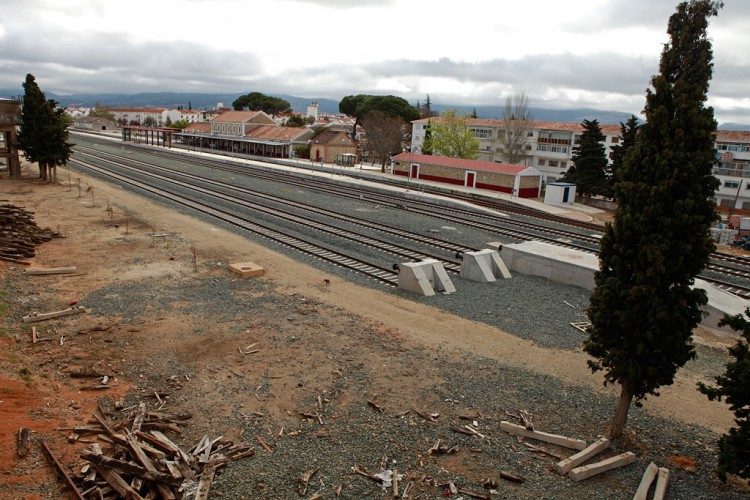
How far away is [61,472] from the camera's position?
27.6ft

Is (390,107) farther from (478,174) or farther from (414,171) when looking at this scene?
(478,174)

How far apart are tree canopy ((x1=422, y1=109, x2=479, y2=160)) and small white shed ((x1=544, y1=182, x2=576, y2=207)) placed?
21720mm

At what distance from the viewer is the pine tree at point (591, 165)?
170 feet

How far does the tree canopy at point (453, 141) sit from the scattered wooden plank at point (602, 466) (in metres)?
63.1

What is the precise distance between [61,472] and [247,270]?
12.2 meters

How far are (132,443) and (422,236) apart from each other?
21450 millimetres

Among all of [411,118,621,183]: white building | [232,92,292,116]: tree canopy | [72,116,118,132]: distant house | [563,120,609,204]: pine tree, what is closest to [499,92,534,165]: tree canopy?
[411,118,621,183]: white building

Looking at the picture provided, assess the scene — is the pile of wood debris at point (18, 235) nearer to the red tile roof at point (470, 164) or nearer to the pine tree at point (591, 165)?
the red tile roof at point (470, 164)

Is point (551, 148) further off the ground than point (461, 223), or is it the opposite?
point (551, 148)

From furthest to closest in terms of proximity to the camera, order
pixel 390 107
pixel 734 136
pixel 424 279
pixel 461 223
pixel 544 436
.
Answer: pixel 390 107 → pixel 734 136 → pixel 461 223 → pixel 424 279 → pixel 544 436

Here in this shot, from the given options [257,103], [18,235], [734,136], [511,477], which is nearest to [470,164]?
[734,136]

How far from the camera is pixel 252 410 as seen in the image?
35.5ft

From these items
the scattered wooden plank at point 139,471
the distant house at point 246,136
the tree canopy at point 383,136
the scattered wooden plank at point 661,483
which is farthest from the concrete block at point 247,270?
the distant house at point 246,136

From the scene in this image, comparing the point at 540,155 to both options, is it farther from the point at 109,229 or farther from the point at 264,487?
the point at 264,487
